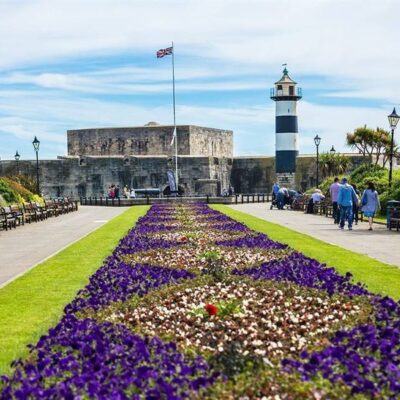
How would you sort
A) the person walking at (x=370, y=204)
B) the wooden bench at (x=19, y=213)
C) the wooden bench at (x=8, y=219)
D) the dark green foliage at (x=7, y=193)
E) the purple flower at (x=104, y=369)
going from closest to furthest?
the purple flower at (x=104, y=369) → the person walking at (x=370, y=204) → the wooden bench at (x=8, y=219) → the wooden bench at (x=19, y=213) → the dark green foliage at (x=7, y=193)

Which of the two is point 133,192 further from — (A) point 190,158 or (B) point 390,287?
(B) point 390,287

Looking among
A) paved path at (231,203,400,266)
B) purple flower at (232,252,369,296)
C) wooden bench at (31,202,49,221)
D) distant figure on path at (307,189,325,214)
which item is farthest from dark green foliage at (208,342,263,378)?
distant figure on path at (307,189,325,214)

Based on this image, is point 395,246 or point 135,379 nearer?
point 135,379

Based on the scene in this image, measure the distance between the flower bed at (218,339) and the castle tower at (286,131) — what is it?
5065 cm

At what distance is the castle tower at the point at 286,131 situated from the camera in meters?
62.4

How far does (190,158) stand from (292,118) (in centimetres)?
957

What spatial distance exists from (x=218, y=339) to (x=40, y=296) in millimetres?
4528

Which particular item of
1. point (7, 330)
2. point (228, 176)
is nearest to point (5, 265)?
point (7, 330)

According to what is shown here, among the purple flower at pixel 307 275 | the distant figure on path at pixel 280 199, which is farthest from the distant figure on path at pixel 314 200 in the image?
the purple flower at pixel 307 275

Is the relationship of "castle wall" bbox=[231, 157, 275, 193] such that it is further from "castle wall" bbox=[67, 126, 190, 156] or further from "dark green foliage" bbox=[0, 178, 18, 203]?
"dark green foliage" bbox=[0, 178, 18, 203]

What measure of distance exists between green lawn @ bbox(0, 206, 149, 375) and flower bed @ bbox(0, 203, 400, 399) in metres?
0.42

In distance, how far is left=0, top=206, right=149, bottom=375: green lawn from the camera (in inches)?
315

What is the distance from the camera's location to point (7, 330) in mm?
8531

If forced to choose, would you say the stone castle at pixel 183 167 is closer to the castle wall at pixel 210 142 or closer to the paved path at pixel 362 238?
the castle wall at pixel 210 142
